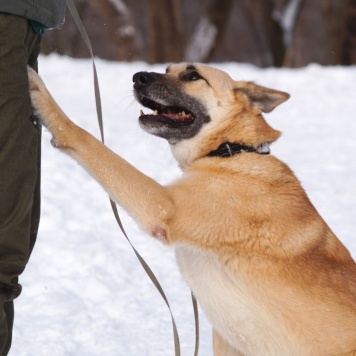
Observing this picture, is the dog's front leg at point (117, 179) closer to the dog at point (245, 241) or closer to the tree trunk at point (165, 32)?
the dog at point (245, 241)

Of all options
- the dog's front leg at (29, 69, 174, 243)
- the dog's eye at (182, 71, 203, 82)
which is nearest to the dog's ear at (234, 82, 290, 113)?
the dog's eye at (182, 71, 203, 82)

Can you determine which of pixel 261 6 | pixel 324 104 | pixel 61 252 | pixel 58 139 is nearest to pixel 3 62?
pixel 58 139

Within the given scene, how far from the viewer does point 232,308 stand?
360 centimetres

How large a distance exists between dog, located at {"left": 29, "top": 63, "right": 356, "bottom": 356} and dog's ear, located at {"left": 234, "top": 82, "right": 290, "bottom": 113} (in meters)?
0.31

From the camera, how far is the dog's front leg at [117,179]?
3426 mm

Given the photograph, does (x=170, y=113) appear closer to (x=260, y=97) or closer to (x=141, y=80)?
(x=141, y=80)

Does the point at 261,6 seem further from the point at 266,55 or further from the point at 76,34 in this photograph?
the point at 76,34

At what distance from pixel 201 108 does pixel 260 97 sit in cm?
30

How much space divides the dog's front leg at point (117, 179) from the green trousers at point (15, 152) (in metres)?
0.22

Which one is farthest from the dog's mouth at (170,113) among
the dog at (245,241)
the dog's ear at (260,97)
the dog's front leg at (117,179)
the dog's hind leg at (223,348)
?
the dog's hind leg at (223,348)

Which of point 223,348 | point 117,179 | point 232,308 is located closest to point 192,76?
point 117,179

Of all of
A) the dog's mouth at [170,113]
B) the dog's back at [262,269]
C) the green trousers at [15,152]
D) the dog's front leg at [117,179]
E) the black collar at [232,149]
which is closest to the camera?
the green trousers at [15,152]

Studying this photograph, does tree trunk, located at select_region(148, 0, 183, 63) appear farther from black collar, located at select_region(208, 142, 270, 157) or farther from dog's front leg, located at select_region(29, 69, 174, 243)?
Result: dog's front leg, located at select_region(29, 69, 174, 243)

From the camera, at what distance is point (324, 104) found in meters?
10.2
